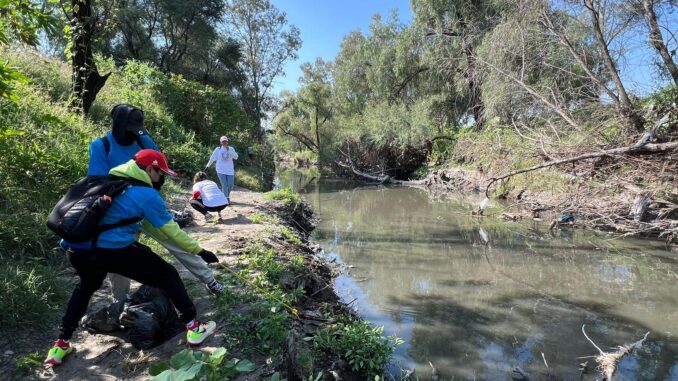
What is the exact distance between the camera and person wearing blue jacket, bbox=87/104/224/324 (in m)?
3.54

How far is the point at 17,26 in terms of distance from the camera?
4195 mm

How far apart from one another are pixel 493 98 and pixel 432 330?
8432 mm

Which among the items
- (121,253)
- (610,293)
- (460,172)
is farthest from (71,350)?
(460,172)

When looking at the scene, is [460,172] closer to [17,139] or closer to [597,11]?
[597,11]

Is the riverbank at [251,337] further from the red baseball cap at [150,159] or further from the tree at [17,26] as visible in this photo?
the tree at [17,26]

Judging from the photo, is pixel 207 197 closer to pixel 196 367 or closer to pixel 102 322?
pixel 102 322

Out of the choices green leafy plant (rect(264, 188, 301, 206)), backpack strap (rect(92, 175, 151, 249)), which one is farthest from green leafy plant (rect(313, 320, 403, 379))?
green leafy plant (rect(264, 188, 301, 206))

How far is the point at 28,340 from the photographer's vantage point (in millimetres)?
3641

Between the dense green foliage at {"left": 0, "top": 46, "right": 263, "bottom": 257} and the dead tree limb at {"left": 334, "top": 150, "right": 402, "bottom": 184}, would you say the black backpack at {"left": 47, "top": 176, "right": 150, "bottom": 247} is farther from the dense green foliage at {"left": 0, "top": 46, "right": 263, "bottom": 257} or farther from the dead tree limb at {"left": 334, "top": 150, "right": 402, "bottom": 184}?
the dead tree limb at {"left": 334, "top": 150, "right": 402, "bottom": 184}

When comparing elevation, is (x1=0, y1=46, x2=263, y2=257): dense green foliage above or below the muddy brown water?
above

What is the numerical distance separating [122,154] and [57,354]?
1.69 m

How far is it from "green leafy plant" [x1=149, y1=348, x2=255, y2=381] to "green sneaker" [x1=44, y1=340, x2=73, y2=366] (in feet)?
4.11

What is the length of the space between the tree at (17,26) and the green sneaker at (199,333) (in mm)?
2466

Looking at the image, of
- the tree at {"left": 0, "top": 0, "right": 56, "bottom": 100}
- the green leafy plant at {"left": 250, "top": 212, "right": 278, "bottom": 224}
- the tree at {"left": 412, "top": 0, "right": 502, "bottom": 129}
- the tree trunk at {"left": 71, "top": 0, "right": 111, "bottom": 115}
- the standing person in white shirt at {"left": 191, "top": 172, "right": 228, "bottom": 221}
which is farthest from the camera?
the tree at {"left": 412, "top": 0, "right": 502, "bottom": 129}
